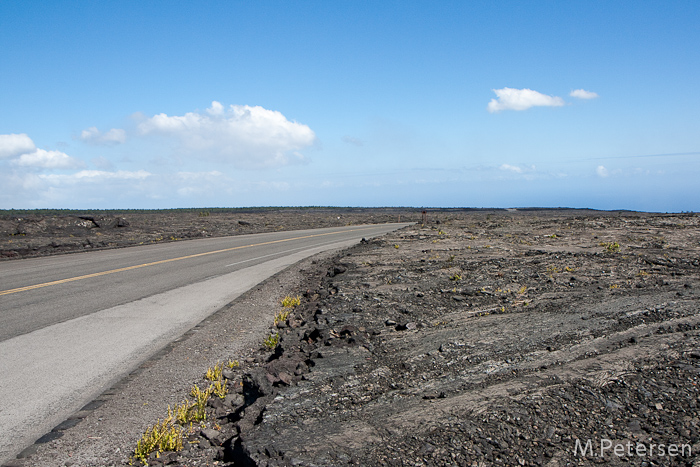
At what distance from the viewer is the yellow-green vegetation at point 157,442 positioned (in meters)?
3.60

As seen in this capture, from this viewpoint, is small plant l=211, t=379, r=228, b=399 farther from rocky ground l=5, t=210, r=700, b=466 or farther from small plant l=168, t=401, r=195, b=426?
small plant l=168, t=401, r=195, b=426

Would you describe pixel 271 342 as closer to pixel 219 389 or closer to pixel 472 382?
pixel 219 389

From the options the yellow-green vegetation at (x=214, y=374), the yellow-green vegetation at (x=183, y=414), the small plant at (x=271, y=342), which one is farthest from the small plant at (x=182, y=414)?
the small plant at (x=271, y=342)

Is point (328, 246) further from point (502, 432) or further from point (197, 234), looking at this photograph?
point (502, 432)

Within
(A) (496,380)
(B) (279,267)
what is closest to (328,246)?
(B) (279,267)

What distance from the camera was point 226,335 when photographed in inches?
273

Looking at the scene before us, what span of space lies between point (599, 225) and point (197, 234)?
21.6 metres

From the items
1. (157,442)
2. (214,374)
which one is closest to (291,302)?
(214,374)

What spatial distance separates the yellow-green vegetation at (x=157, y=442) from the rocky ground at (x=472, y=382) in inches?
2.8

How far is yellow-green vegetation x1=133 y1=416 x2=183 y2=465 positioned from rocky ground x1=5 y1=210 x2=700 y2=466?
0.24 feet

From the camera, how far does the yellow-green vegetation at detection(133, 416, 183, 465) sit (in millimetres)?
3604

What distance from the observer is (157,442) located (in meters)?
3.71

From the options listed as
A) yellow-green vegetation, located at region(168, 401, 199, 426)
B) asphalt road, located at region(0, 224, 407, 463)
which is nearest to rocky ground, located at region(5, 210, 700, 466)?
yellow-green vegetation, located at region(168, 401, 199, 426)

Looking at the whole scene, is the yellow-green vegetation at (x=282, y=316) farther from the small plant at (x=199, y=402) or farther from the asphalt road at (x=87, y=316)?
the small plant at (x=199, y=402)
